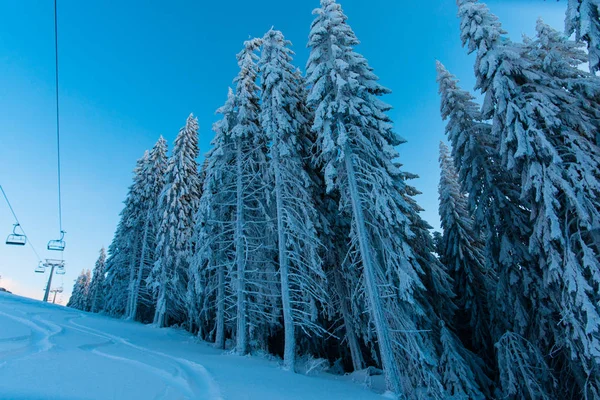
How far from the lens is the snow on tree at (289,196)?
39.9ft

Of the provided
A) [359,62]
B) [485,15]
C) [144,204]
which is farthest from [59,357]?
[144,204]

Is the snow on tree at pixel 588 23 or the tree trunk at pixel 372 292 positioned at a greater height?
the snow on tree at pixel 588 23

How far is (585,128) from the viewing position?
30.9 ft

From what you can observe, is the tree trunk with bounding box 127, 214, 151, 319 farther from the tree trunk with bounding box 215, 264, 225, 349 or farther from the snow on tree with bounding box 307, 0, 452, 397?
the snow on tree with bounding box 307, 0, 452, 397

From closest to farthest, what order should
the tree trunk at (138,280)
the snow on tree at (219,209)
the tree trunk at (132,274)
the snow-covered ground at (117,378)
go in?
the snow-covered ground at (117,378) < the snow on tree at (219,209) < the tree trunk at (138,280) < the tree trunk at (132,274)

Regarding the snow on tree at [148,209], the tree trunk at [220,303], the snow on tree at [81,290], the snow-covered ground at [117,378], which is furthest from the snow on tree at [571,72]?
the snow on tree at [81,290]

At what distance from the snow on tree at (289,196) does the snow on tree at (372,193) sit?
1.66 meters

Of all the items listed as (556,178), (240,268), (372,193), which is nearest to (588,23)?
(556,178)

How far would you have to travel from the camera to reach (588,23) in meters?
7.79

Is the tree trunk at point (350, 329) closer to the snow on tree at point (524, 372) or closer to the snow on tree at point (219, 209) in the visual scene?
the snow on tree at point (219, 209)

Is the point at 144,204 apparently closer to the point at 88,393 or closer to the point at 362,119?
the point at 362,119

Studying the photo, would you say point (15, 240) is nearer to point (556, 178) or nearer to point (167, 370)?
point (167, 370)

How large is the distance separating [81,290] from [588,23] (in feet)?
270

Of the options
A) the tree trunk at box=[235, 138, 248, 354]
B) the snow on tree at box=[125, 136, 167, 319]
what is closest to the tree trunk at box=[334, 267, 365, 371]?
the tree trunk at box=[235, 138, 248, 354]
